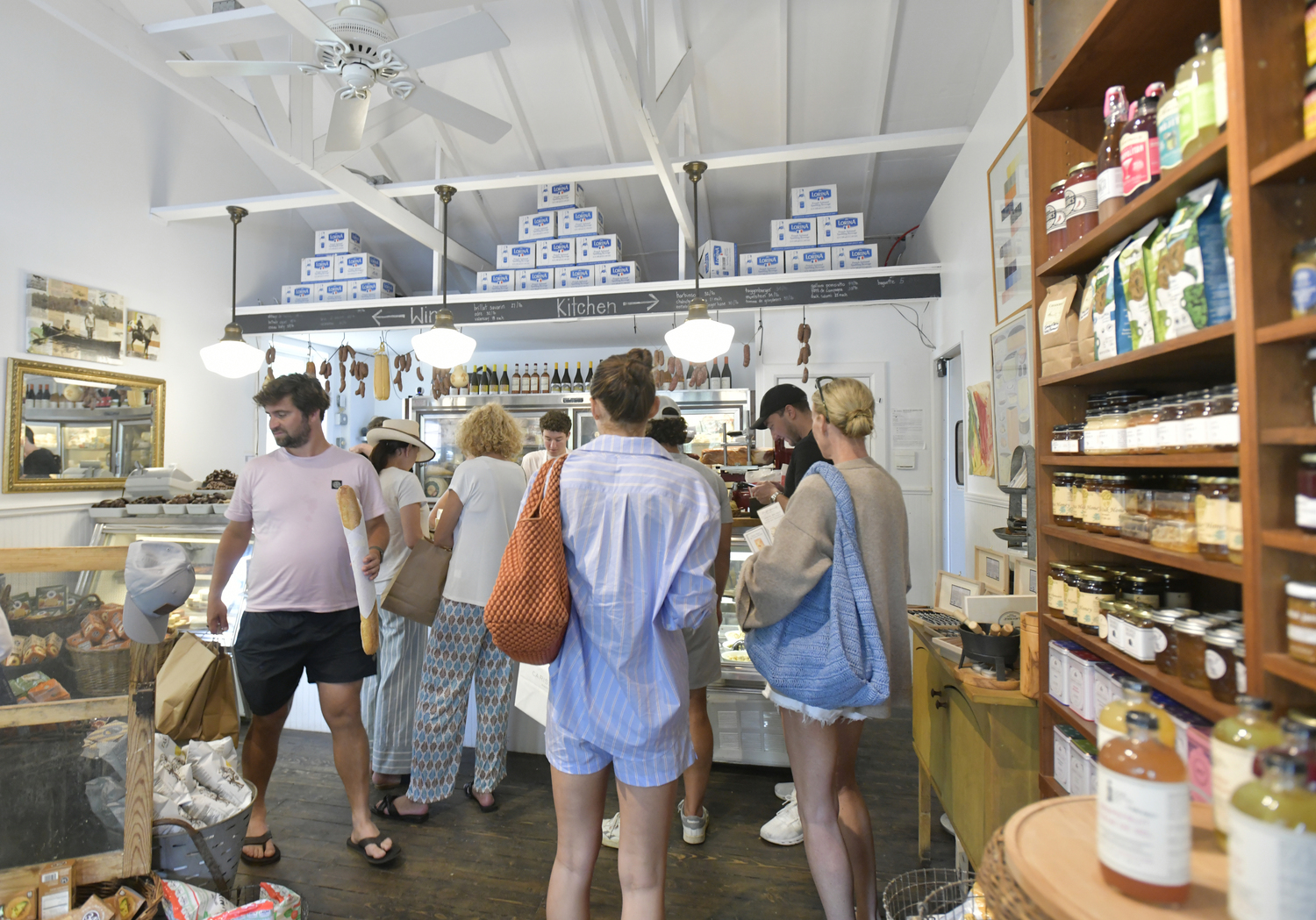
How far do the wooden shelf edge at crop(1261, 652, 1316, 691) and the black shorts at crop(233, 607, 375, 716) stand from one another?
268 cm

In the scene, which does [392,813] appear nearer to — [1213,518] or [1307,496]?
[1213,518]

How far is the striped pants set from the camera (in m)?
3.27

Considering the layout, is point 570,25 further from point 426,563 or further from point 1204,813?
point 1204,813


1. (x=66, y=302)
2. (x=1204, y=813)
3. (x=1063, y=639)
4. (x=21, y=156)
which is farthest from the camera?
(x=66, y=302)

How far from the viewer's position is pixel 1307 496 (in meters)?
1.03

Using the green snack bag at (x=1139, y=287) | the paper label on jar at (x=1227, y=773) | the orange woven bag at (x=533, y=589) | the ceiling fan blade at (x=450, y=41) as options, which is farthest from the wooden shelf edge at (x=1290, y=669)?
the ceiling fan blade at (x=450, y=41)

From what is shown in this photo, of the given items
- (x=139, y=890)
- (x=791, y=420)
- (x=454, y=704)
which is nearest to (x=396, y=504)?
(x=454, y=704)

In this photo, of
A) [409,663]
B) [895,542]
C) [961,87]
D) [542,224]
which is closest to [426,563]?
[409,663]

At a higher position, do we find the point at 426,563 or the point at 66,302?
the point at 66,302

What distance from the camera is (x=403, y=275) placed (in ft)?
26.6

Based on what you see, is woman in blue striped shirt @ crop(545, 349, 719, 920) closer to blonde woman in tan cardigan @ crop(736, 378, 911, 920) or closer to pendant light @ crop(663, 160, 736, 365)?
blonde woman in tan cardigan @ crop(736, 378, 911, 920)

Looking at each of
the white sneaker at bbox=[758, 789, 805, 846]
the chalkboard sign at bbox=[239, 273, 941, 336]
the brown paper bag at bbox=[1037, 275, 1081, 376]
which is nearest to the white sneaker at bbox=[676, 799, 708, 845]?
the white sneaker at bbox=[758, 789, 805, 846]

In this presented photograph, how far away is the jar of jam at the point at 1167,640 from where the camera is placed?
139 centimetres

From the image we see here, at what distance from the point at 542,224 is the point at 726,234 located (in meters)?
2.00
